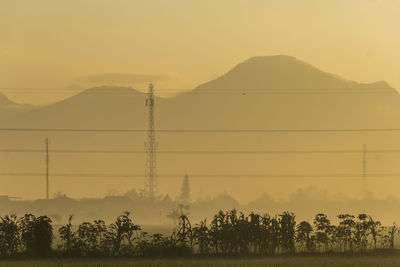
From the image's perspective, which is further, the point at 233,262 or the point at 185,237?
the point at 185,237

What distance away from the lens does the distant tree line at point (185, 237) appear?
1877 inches

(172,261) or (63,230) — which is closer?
(172,261)

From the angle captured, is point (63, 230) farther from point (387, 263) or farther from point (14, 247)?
point (387, 263)

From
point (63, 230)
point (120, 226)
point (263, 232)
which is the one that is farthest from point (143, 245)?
point (263, 232)

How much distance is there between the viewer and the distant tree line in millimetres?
47688

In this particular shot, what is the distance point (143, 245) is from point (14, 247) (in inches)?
332

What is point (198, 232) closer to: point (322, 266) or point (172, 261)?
point (172, 261)

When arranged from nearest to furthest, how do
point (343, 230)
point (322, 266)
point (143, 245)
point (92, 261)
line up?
point (322, 266), point (92, 261), point (143, 245), point (343, 230)

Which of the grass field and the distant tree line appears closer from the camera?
the grass field

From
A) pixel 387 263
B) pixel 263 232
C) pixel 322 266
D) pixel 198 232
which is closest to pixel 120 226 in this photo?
pixel 198 232

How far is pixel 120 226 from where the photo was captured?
48.2 m

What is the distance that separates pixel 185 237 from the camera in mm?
49000

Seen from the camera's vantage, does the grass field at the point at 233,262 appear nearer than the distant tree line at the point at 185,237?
Yes

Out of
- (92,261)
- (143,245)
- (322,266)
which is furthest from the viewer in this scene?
(143,245)
